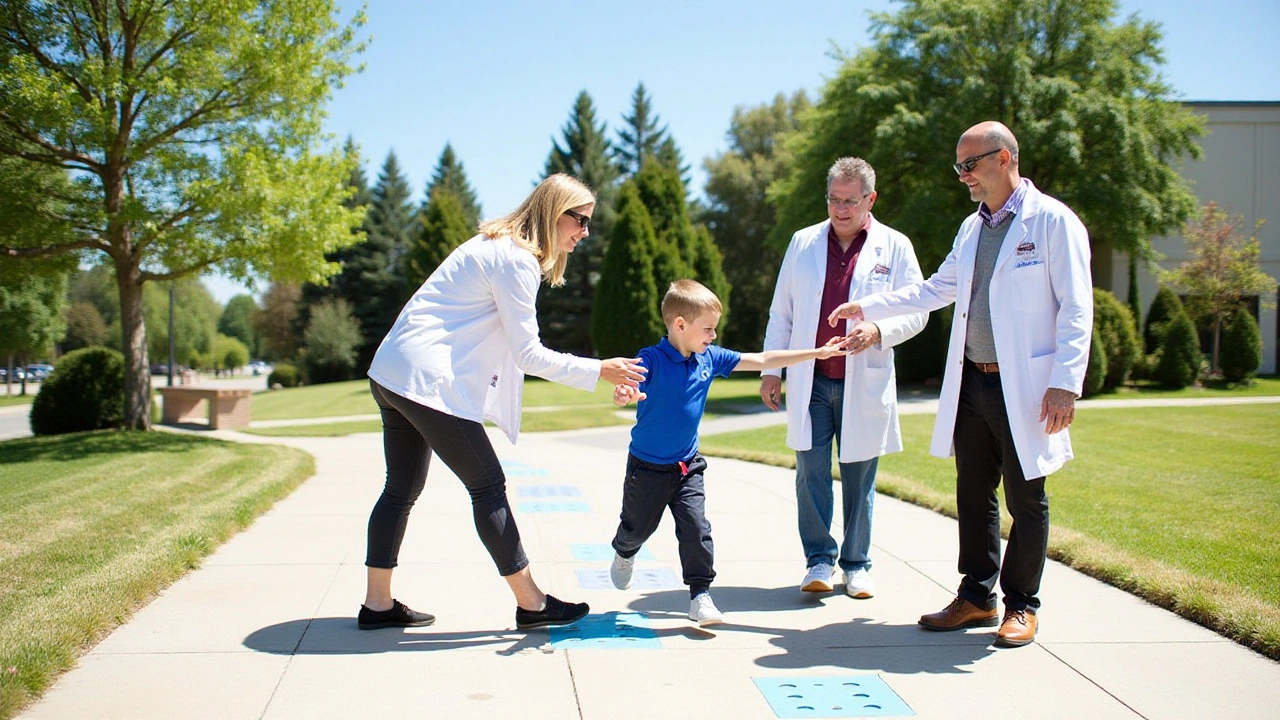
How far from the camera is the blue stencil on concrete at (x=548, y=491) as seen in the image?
27.8 ft

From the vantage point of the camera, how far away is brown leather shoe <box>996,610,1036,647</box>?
4.14m

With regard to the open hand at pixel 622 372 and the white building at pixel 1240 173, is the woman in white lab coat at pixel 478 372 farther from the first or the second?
the white building at pixel 1240 173

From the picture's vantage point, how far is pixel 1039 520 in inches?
167

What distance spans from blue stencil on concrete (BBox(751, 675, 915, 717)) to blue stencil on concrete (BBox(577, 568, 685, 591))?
1537mm

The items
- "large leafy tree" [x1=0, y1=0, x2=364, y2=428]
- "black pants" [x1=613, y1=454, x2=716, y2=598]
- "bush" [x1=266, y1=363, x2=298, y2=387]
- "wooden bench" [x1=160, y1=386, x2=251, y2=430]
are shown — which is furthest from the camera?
"bush" [x1=266, y1=363, x2=298, y2=387]

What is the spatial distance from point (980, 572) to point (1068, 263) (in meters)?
1.50

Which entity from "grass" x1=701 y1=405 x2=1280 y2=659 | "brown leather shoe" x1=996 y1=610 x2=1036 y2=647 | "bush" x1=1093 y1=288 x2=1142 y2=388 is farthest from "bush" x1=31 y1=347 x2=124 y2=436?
"bush" x1=1093 y1=288 x2=1142 y2=388

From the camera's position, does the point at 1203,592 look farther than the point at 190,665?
Yes

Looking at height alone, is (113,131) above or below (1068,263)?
above

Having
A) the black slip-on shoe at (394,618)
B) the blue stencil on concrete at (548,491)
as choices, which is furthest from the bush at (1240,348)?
the black slip-on shoe at (394,618)

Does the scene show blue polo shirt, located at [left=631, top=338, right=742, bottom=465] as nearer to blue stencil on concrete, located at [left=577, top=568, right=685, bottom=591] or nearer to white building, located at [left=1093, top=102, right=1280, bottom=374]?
blue stencil on concrete, located at [left=577, top=568, right=685, bottom=591]

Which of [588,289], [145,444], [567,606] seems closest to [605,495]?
[567,606]

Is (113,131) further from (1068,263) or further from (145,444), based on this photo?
(1068,263)

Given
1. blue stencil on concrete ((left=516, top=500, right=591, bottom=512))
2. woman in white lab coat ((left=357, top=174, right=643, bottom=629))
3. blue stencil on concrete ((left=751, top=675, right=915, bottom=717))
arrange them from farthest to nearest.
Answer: blue stencil on concrete ((left=516, top=500, right=591, bottom=512)), woman in white lab coat ((left=357, top=174, right=643, bottom=629)), blue stencil on concrete ((left=751, top=675, right=915, bottom=717))
